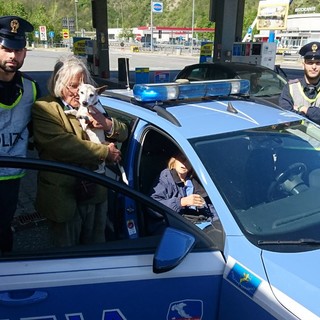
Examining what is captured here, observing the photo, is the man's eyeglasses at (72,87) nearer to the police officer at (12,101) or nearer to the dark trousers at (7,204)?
the police officer at (12,101)

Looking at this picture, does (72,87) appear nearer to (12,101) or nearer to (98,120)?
(98,120)

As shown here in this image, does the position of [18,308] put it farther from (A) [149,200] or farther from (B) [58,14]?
(B) [58,14]

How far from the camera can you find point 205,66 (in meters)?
7.85

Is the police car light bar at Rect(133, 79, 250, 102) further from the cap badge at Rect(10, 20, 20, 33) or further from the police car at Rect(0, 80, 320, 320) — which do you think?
the cap badge at Rect(10, 20, 20, 33)

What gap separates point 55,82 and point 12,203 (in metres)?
0.83

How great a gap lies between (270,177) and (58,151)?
117cm

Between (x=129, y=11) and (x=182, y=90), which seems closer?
(x=182, y=90)

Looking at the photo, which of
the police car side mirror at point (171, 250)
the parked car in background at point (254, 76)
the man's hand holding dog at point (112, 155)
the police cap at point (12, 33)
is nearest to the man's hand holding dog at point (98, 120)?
the man's hand holding dog at point (112, 155)

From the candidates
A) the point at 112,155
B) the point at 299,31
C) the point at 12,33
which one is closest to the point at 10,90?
the point at 12,33

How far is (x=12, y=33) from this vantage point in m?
2.22

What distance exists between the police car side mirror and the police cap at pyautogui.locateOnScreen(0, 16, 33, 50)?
1.44 m

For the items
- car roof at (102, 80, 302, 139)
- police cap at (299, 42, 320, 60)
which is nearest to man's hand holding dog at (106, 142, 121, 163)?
car roof at (102, 80, 302, 139)

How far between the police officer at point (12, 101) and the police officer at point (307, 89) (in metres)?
2.28

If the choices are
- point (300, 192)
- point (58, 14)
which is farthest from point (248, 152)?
point (58, 14)
